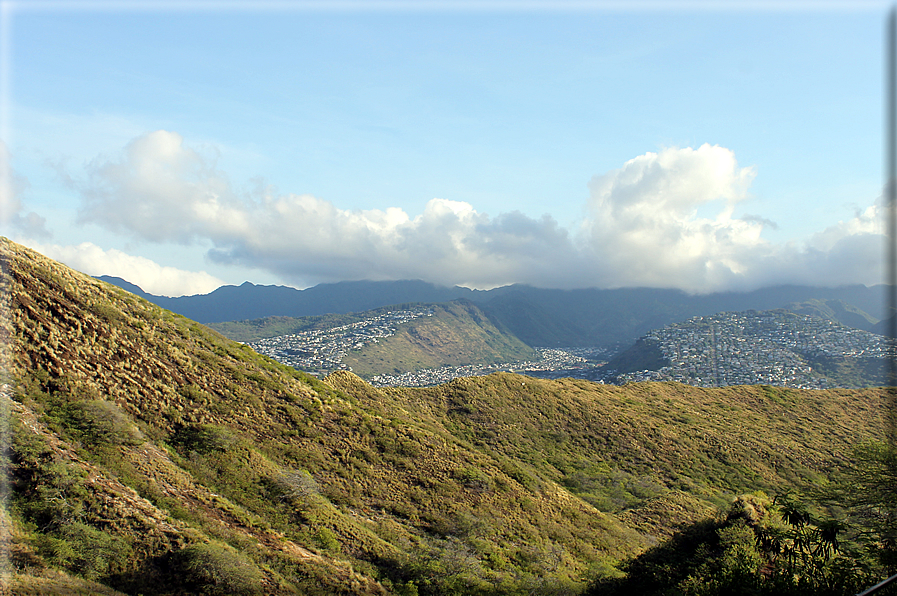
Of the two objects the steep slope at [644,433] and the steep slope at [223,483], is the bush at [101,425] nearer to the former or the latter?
the steep slope at [223,483]

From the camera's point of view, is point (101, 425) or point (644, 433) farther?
point (644, 433)

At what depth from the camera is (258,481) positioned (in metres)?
23.4

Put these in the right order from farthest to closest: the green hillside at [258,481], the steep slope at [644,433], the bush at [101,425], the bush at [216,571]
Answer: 1. the steep slope at [644,433]
2. the bush at [101,425]
3. the green hillside at [258,481]
4. the bush at [216,571]

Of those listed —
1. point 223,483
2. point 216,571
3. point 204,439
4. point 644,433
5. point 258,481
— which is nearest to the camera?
point 216,571

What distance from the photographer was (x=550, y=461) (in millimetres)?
44656

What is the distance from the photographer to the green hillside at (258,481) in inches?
647

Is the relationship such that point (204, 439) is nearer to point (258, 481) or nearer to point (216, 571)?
point (258, 481)

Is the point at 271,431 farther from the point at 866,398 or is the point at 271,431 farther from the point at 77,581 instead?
the point at 866,398

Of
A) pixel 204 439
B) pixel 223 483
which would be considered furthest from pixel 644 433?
pixel 204 439

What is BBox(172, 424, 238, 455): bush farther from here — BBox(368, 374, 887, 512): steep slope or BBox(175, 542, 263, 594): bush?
BBox(368, 374, 887, 512): steep slope

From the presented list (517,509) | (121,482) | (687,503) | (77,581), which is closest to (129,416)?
(121,482)

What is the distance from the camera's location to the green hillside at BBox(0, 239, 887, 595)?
16438 millimetres

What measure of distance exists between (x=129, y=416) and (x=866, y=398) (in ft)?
323

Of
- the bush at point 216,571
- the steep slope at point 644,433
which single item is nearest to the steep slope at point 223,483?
the bush at point 216,571
